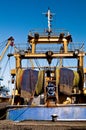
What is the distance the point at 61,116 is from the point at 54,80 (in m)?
4.53

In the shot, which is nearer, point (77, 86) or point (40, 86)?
point (40, 86)

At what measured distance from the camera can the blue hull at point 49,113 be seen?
Answer: 75.2 feet

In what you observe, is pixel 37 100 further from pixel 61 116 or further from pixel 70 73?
pixel 61 116

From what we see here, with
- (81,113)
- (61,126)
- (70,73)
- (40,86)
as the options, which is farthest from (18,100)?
(61,126)

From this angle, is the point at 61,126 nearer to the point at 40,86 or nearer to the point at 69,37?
the point at 40,86

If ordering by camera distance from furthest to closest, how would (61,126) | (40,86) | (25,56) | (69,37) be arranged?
(69,37)
(25,56)
(40,86)
(61,126)

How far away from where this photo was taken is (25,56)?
98.7 feet

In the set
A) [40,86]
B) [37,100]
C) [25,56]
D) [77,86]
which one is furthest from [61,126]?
[37,100]

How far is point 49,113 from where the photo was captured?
23047mm

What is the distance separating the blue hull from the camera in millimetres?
22922

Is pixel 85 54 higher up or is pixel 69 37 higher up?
pixel 69 37

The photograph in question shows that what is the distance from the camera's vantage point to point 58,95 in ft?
88.0

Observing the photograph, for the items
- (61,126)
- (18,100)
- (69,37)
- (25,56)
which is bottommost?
(61,126)

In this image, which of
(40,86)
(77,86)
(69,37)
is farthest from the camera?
(69,37)
